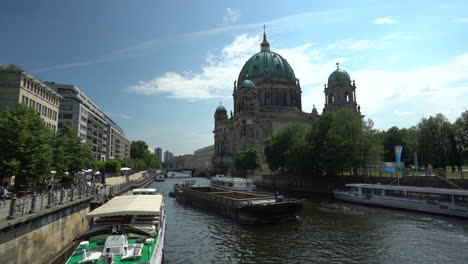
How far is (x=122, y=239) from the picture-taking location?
13.3 metres

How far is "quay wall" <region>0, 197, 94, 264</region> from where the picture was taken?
14.1 meters

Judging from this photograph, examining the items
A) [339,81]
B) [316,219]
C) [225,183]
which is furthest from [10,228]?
[339,81]

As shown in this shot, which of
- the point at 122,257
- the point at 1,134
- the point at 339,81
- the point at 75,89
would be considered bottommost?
the point at 122,257

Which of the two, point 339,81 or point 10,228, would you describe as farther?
point 339,81

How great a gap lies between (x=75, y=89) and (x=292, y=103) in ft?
276

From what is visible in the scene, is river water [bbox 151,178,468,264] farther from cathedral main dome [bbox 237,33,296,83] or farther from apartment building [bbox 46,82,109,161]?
cathedral main dome [bbox 237,33,296,83]

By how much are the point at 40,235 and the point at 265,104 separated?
111 m

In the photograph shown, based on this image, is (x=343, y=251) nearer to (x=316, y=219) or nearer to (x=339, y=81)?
(x=316, y=219)

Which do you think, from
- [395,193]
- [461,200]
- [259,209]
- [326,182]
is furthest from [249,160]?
[461,200]

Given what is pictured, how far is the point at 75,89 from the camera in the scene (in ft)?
283

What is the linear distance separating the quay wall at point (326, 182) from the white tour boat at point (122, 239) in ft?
128

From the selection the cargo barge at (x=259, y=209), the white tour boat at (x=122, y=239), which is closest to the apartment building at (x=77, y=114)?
the cargo barge at (x=259, y=209)

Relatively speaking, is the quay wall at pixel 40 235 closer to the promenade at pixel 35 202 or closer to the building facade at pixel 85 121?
the promenade at pixel 35 202

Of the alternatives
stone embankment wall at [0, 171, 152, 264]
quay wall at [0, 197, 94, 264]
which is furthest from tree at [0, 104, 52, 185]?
quay wall at [0, 197, 94, 264]
